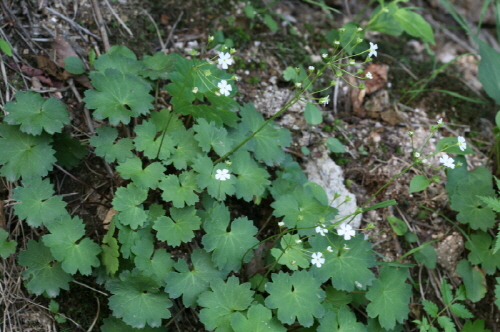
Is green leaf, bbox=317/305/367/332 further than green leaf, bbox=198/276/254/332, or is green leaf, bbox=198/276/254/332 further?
green leaf, bbox=317/305/367/332

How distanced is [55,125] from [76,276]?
100 centimetres

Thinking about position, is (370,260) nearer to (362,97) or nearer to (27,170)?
(362,97)

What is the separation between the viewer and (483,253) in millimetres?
3242

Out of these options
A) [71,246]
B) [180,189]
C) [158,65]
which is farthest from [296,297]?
[158,65]

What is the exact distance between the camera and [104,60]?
311 cm

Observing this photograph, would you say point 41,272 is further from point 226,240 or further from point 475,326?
point 475,326

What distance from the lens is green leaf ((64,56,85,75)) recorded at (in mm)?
3158

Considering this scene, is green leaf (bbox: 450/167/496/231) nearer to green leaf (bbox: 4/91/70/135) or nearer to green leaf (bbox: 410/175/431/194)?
green leaf (bbox: 410/175/431/194)

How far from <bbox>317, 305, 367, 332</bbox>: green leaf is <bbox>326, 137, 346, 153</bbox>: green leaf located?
1.21 m

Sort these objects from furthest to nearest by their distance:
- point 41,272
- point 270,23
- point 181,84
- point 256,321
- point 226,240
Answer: point 270,23
point 181,84
point 226,240
point 41,272
point 256,321

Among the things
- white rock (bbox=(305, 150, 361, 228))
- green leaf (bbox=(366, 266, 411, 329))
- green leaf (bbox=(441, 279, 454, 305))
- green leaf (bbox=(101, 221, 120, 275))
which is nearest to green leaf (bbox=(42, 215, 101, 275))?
green leaf (bbox=(101, 221, 120, 275))

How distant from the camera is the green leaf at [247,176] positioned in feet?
9.66

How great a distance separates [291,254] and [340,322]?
0.52 m

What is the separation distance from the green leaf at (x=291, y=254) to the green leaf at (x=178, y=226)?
53cm
